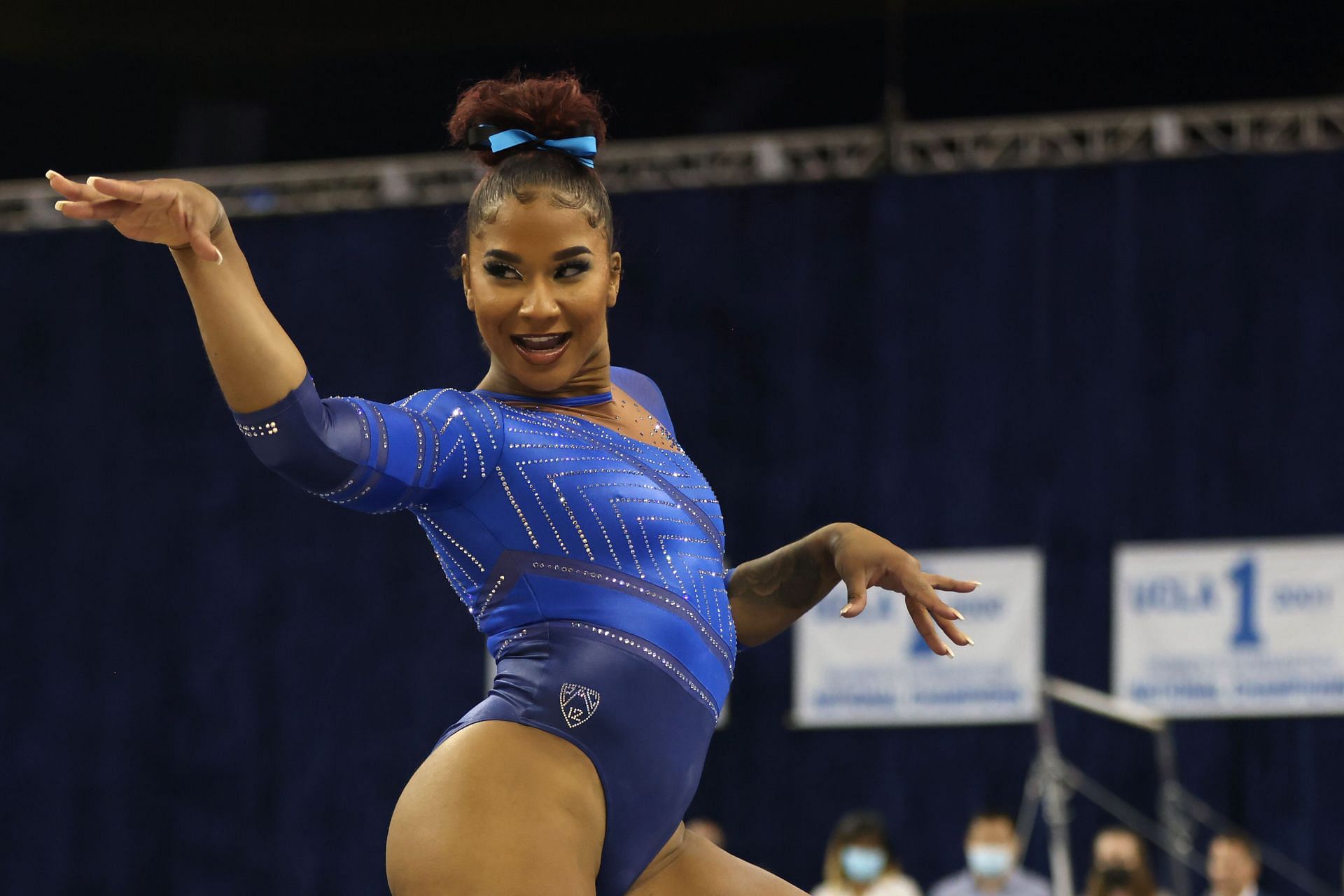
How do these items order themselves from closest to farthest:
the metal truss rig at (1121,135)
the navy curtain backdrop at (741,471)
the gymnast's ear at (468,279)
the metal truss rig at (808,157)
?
the gymnast's ear at (468,279)
the metal truss rig at (1121,135)
the metal truss rig at (808,157)
the navy curtain backdrop at (741,471)

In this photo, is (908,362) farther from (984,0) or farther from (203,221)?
(203,221)

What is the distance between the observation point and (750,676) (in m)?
8.23

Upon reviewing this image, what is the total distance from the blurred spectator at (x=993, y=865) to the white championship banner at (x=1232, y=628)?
3.55 ft

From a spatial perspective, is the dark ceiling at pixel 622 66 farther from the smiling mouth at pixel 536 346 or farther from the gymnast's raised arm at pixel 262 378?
the gymnast's raised arm at pixel 262 378

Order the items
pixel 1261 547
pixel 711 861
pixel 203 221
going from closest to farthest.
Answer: pixel 203 221 < pixel 711 861 < pixel 1261 547

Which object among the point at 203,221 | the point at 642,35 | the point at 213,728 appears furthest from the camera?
the point at 213,728

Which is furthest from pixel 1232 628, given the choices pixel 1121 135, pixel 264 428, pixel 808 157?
pixel 264 428

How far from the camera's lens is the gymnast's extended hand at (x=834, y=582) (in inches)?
81.3

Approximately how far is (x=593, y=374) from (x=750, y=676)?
6139 millimetres

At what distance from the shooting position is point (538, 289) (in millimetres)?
2090

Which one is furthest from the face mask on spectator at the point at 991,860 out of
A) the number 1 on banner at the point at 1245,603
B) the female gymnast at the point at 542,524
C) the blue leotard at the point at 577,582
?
the blue leotard at the point at 577,582

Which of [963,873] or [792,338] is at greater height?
[792,338]

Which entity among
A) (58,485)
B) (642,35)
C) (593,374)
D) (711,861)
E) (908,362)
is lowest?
(711,861)

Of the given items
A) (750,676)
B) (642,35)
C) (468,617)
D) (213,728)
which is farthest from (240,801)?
(642,35)
